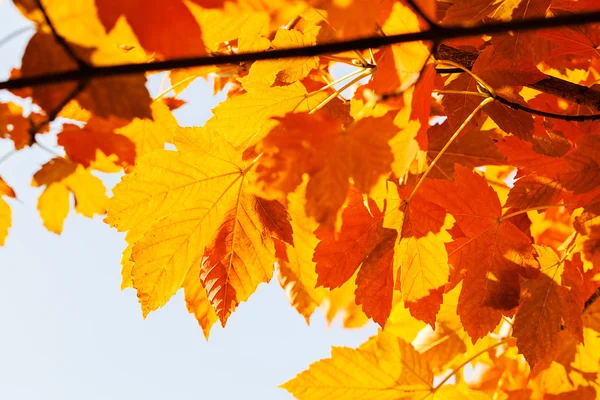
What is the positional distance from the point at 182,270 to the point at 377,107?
52cm

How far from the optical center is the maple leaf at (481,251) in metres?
1.22

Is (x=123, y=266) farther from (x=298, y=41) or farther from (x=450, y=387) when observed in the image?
(x=450, y=387)

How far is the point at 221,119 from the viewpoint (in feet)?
4.17

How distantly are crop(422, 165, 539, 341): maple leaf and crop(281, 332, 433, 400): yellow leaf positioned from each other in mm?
319

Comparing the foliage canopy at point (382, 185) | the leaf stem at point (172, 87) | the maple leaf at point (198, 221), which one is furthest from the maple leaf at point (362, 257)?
the leaf stem at point (172, 87)

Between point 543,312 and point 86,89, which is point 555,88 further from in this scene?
point 86,89

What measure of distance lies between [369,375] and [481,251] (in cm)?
47

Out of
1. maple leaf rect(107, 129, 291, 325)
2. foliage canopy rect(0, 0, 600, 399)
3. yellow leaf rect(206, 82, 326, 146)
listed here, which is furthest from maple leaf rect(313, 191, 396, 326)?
yellow leaf rect(206, 82, 326, 146)

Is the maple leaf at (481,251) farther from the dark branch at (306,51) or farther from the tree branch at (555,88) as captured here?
the dark branch at (306,51)

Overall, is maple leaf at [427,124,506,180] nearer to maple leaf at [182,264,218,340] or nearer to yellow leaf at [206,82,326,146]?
yellow leaf at [206,82,326,146]

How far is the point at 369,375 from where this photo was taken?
1.49m

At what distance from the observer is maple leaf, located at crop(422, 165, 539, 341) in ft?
3.99

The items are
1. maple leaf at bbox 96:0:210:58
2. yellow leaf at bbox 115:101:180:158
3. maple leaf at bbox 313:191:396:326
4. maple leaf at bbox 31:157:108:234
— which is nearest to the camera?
maple leaf at bbox 96:0:210:58

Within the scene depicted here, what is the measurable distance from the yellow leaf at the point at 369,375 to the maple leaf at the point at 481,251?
12.6 inches
